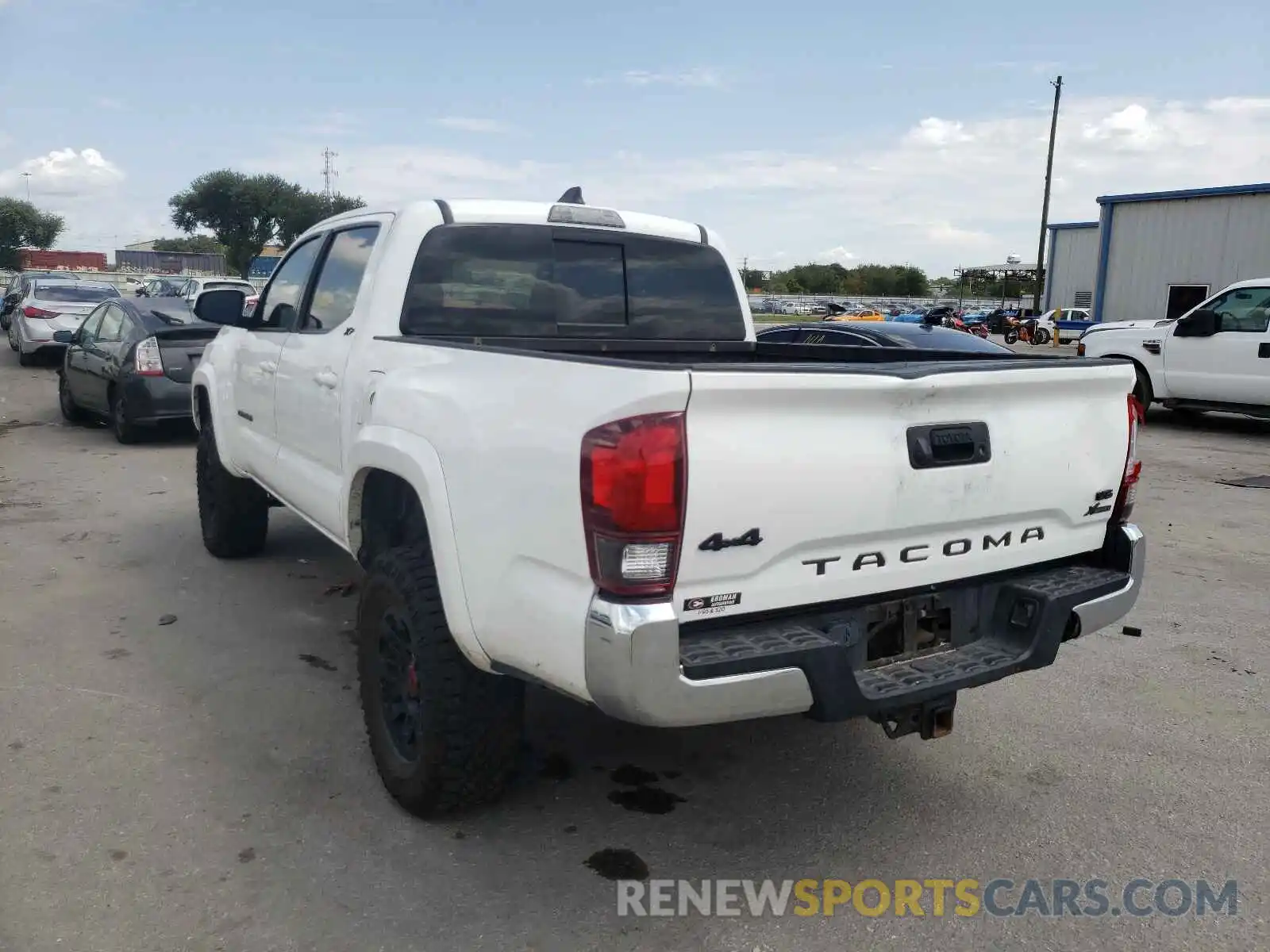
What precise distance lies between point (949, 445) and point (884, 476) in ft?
0.86

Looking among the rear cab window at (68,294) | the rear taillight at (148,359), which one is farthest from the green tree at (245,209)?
the rear taillight at (148,359)

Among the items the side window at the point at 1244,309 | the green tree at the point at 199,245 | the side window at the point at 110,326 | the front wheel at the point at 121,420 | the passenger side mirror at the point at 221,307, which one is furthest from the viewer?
the green tree at the point at 199,245

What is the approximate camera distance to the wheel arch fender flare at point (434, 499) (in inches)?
115

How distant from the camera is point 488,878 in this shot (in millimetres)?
2982

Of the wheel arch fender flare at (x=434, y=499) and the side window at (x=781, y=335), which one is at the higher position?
the side window at (x=781, y=335)

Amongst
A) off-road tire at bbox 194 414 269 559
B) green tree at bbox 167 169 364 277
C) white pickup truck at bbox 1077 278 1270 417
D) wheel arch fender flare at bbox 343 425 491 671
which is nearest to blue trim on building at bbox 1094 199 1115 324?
white pickup truck at bbox 1077 278 1270 417

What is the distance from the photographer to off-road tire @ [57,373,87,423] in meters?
12.1

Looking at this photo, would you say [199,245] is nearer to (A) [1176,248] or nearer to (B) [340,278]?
(A) [1176,248]

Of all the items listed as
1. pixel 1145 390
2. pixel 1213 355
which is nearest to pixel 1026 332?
pixel 1145 390

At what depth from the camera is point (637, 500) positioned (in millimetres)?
2436

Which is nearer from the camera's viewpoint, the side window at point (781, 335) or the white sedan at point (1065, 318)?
the side window at point (781, 335)

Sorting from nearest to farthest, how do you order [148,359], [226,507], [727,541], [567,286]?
[727,541] < [567,286] < [226,507] < [148,359]

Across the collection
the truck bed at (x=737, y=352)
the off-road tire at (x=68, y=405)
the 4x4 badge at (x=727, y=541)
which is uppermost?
the truck bed at (x=737, y=352)

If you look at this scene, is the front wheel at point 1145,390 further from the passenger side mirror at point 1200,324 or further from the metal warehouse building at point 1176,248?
the metal warehouse building at point 1176,248
